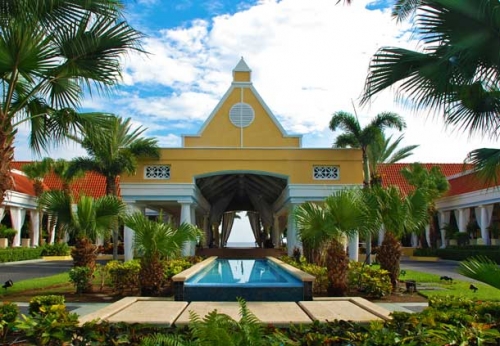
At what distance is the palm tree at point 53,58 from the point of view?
7.08 meters

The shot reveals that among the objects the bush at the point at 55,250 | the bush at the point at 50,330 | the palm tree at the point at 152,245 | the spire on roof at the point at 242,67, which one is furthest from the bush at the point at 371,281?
the bush at the point at 55,250

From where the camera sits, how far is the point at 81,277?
41.2ft

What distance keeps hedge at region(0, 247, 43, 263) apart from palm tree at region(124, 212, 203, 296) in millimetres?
21075

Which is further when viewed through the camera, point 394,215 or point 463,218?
point 463,218

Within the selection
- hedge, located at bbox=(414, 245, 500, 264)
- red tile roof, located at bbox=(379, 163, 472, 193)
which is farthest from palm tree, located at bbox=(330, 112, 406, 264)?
red tile roof, located at bbox=(379, 163, 472, 193)

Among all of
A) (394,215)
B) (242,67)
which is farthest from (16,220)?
(394,215)

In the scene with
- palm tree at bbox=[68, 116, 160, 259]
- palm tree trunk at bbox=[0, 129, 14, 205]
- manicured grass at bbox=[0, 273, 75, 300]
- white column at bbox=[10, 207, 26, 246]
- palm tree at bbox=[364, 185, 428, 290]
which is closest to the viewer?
palm tree trunk at bbox=[0, 129, 14, 205]

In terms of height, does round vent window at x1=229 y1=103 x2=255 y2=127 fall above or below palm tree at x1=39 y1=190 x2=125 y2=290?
above

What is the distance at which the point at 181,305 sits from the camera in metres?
8.14

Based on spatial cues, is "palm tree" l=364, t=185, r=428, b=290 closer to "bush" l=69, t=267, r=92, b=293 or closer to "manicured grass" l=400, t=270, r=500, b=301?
"manicured grass" l=400, t=270, r=500, b=301

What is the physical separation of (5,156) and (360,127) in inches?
755

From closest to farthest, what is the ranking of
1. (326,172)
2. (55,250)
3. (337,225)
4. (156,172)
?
1. (337,225)
2. (326,172)
3. (156,172)
4. (55,250)

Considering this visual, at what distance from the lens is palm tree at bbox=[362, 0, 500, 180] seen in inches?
280

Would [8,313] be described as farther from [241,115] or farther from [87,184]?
[87,184]
